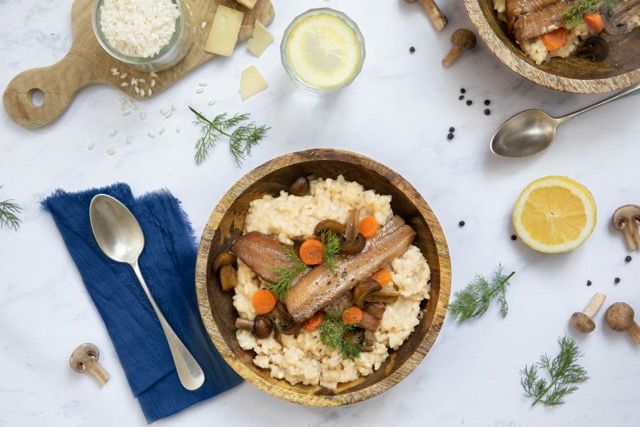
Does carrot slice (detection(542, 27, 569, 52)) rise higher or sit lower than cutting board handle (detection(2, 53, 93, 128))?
higher

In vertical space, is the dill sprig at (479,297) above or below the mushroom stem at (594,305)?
below

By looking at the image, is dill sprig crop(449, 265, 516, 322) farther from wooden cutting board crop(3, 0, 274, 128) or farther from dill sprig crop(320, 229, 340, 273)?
wooden cutting board crop(3, 0, 274, 128)

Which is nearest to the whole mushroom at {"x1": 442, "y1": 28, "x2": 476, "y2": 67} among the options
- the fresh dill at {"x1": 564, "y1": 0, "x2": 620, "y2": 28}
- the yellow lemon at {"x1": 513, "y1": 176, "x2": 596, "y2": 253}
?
A: the fresh dill at {"x1": 564, "y1": 0, "x2": 620, "y2": 28}

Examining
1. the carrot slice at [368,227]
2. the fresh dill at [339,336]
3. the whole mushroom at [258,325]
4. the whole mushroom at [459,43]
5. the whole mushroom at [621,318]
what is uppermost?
the whole mushroom at [459,43]

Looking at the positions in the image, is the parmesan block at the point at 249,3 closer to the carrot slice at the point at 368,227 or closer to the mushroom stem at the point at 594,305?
the carrot slice at the point at 368,227

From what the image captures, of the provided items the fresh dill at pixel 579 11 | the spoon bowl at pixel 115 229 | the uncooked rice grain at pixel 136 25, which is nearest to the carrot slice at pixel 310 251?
the spoon bowl at pixel 115 229

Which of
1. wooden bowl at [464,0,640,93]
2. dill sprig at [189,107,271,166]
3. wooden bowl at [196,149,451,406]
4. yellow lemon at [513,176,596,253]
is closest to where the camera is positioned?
wooden bowl at [196,149,451,406]

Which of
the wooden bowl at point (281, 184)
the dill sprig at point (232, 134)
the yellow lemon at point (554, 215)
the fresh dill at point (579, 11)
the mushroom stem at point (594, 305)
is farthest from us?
the mushroom stem at point (594, 305)

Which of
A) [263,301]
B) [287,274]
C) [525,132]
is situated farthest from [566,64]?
[263,301]
